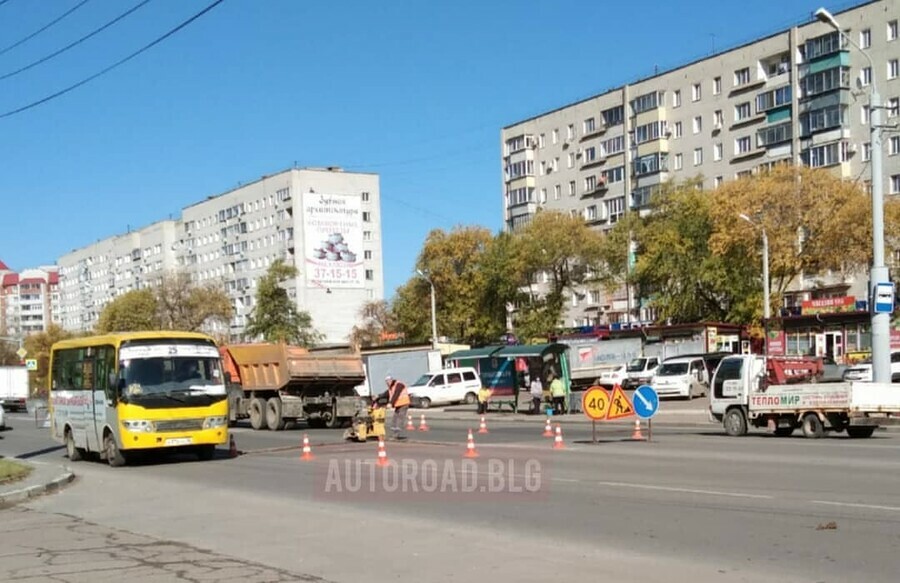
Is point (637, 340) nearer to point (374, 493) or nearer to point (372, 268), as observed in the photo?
point (374, 493)

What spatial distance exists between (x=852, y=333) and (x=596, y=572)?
171 feet

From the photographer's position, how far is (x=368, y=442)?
79.0 feet

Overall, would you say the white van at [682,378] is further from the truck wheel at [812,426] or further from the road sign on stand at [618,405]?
the road sign on stand at [618,405]

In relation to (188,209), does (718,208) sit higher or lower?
lower

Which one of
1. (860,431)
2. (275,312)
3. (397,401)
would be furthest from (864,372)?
(275,312)

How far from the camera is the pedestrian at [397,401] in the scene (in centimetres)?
2372

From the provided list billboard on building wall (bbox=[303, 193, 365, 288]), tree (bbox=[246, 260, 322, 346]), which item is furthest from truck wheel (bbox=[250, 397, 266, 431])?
billboard on building wall (bbox=[303, 193, 365, 288])

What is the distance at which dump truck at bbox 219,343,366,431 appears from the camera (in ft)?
105

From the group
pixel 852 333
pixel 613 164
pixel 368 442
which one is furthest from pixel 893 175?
pixel 368 442

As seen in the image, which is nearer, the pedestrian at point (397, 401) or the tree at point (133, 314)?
the pedestrian at point (397, 401)

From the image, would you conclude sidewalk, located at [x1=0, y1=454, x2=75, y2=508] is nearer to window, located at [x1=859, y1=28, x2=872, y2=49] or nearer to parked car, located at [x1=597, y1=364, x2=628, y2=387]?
parked car, located at [x1=597, y1=364, x2=628, y2=387]

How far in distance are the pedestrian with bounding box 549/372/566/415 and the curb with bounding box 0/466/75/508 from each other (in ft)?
74.5

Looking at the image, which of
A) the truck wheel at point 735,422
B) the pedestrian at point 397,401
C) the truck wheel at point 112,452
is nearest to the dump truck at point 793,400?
the truck wheel at point 735,422

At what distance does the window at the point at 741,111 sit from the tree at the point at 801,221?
2066 cm
